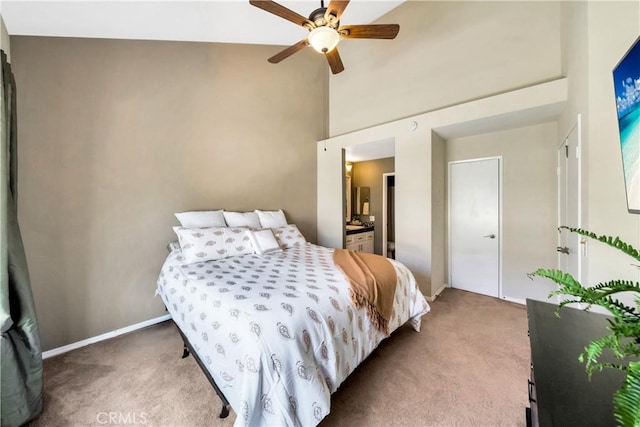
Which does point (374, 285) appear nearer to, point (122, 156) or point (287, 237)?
point (287, 237)

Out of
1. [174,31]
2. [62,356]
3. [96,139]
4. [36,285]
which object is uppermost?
[174,31]

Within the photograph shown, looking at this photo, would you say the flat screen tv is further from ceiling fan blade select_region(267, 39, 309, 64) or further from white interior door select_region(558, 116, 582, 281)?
ceiling fan blade select_region(267, 39, 309, 64)

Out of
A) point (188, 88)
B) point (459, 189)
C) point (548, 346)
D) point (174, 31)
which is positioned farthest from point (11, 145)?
point (459, 189)

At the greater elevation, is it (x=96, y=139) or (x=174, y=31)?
(x=174, y=31)

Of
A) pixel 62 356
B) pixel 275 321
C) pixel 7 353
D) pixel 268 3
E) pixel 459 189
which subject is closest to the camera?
pixel 275 321

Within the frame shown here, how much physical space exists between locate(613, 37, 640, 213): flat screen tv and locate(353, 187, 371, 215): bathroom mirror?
4233mm

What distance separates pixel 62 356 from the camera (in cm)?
218

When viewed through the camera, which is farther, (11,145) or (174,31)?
(174,31)

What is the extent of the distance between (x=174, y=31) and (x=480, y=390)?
4361 mm

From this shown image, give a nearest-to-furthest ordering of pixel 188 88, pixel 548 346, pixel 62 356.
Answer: pixel 548 346 → pixel 62 356 → pixel 188 88

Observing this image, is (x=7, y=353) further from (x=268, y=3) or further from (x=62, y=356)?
(x=268, y=3)

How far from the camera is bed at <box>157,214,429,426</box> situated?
1186mm

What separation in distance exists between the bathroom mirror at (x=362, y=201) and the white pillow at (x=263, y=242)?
2.99m

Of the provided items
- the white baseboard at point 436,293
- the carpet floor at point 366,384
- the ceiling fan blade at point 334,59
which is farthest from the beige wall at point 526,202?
the ceiling fan blade at point 334,59
